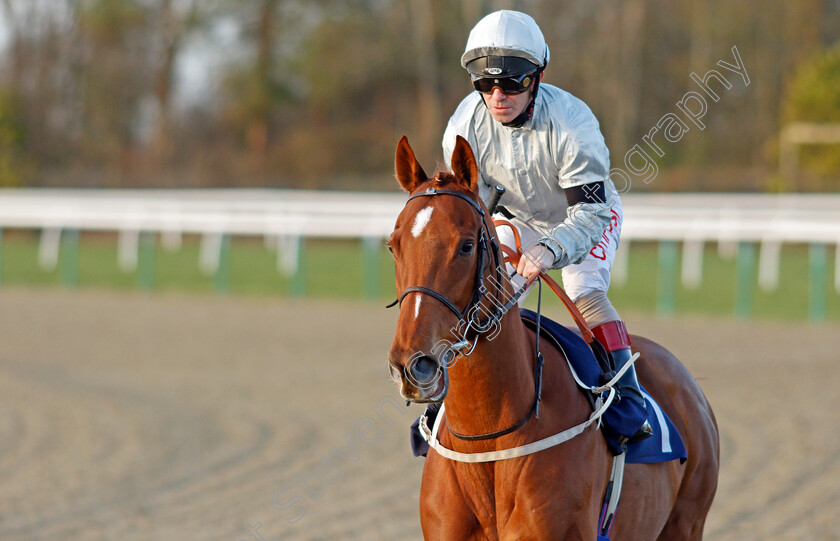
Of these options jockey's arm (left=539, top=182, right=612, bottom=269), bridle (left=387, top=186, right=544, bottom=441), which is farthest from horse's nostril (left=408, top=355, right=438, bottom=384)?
jockey's arm (left=539, top=182, right=612, bottom=269)

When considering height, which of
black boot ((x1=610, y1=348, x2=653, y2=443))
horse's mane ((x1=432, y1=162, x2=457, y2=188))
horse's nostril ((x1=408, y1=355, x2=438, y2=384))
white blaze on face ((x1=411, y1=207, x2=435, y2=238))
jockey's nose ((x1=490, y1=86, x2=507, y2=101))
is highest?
jockey's nose ((x1=490, y1=86, x2=507, y2=101))

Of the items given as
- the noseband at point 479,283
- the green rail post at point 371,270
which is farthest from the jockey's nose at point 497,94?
the green rail post at point 371,270

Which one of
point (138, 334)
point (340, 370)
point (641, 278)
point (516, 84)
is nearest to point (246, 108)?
point (641, 278)

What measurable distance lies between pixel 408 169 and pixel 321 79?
3375cm

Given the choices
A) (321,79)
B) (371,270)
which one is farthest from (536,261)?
(321,79)

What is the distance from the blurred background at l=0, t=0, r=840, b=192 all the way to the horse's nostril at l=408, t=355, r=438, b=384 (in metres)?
27.9

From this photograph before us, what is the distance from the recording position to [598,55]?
1315 inches

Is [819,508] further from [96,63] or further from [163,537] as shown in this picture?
[96,63]

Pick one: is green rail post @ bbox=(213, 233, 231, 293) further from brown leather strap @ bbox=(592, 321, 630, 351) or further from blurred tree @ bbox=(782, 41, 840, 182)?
blurred tree @ bbox=(782, 41, 840, 182)

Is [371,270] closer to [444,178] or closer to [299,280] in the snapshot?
[299,280]

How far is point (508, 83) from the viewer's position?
3.17 meters

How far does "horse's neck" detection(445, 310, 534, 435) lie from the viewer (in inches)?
112

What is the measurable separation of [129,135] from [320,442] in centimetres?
3147

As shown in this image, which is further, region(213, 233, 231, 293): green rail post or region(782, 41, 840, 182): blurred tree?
region(782, 41, 840, 182): blurred tree
